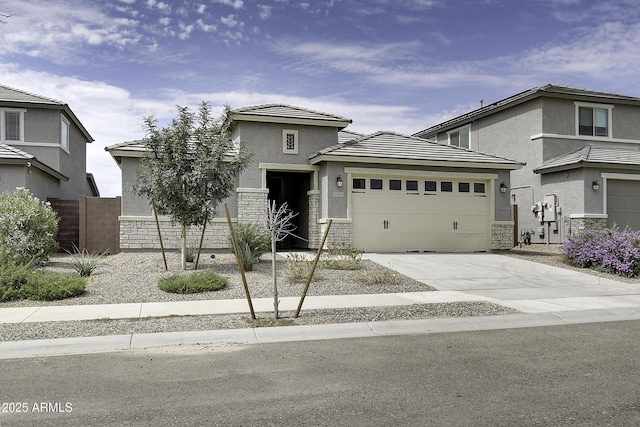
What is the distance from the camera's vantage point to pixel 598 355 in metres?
7.34

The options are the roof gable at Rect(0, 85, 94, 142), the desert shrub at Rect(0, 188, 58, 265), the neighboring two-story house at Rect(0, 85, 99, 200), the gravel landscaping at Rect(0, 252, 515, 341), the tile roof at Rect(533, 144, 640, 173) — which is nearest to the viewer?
the gravel landscaping at Rect(0, 252, 515, 341)

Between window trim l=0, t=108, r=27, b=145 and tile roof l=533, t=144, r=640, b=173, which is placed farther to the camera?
window trim l=0, t=108, r=27, b=145

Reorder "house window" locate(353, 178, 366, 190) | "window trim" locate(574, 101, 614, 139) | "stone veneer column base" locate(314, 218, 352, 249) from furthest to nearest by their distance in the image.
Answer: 1. "window trim" locate(574, 101, 614, 139)
2. "house window" locate(353, 178, 366, 190)
3. "stone veneer column base" locate(314, 218, 352, 249)

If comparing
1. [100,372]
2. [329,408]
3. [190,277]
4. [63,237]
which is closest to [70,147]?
[63,237]

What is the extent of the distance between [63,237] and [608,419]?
2018 centimetres

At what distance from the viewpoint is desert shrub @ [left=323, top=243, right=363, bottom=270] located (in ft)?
50.5

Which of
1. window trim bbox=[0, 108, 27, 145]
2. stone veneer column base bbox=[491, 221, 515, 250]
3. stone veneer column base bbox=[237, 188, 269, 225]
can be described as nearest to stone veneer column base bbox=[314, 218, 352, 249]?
stone veneer column base bbox=[237, 188, 269, 225]

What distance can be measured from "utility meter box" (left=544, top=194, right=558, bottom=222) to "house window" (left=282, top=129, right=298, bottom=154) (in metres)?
11.8

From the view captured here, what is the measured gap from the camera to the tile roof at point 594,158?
72.8ft

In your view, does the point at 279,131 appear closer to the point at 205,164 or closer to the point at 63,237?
the point at 205,164

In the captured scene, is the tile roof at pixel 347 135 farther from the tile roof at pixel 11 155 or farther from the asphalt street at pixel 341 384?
the asphalt street at pixel 341 384

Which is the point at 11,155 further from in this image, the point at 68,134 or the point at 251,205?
the point at 251,205

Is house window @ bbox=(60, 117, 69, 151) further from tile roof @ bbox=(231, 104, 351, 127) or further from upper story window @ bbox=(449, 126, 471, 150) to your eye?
upper story window @ bbox=(449, 126, 471, 150)

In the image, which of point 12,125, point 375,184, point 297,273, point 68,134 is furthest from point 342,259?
point 68,134
